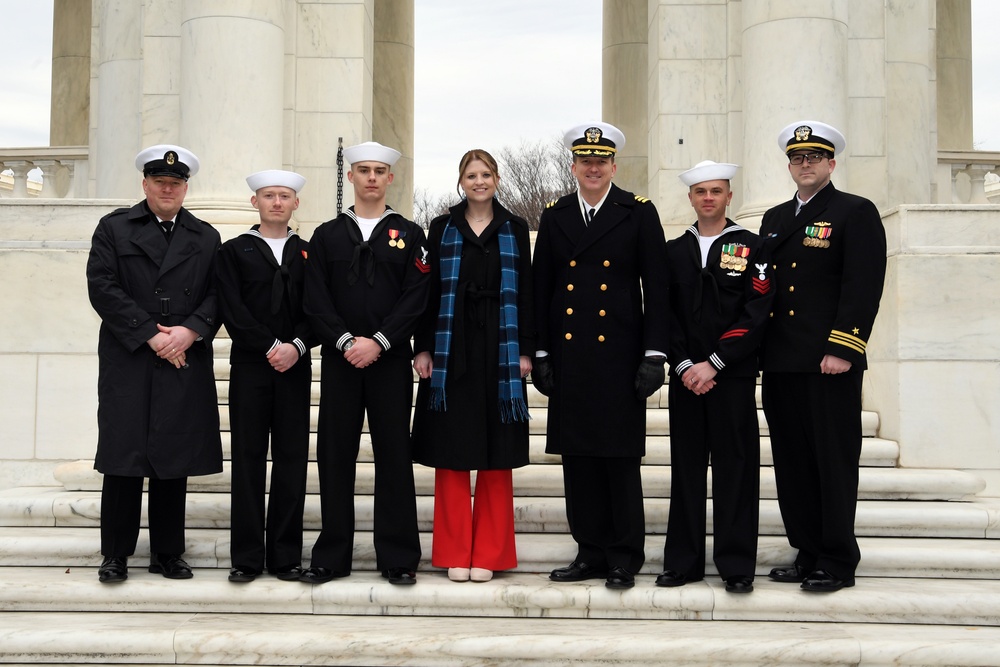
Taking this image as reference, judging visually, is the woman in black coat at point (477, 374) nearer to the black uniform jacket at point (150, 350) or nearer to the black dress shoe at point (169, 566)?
the black uniform jacket at point (150, 350)

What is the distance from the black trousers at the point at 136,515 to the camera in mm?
7148

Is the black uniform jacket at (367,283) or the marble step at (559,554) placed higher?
the black uniform jacket at (367,283)

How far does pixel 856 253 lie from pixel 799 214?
0.50 m

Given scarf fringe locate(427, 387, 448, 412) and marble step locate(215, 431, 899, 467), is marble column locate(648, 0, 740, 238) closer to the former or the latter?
marble step locate(215, 431, 899, 467)

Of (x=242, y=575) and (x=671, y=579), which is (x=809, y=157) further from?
(x=242, y=575)

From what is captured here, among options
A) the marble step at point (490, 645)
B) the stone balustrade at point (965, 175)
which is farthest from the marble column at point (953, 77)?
the marble step at point (490, 645)

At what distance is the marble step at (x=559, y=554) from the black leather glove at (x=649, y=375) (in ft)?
4.03

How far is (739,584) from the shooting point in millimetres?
6832

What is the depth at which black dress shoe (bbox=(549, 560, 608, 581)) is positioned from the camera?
7109 millimetres

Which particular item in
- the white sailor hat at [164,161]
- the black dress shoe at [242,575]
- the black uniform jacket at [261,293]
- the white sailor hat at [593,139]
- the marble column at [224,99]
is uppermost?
the marble column at [224,99]

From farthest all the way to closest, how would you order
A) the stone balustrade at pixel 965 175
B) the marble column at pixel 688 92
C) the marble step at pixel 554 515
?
the stone balustrade at pixel 965 175 < the marble column at pixel 688 92 < the marble step at pixel 554 515

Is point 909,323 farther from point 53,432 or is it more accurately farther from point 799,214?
point 53,432

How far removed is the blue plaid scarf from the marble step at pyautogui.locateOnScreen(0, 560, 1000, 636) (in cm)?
115

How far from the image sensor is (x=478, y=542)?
7172 millimetres
